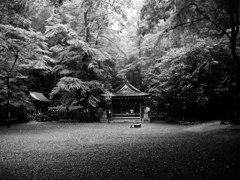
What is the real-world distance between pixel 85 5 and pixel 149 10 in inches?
152

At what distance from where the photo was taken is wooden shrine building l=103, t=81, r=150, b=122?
28.2 meters

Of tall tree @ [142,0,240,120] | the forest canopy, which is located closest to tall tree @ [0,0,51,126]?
the forest canopy

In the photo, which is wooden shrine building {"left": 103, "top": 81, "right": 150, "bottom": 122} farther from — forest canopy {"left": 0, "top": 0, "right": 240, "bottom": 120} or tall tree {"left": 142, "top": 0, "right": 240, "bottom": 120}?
tall tree {"left": 142, "top": 0, "right": 240, "bottom": 120}

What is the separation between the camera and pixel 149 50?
2445 cm

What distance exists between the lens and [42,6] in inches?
314

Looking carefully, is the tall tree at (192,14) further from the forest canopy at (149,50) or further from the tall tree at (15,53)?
the tall tree at (15,53)

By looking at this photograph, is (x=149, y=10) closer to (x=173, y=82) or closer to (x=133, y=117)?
(x=173, y=82)

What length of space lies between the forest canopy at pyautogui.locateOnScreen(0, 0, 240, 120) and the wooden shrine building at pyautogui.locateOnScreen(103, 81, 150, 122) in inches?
73.3

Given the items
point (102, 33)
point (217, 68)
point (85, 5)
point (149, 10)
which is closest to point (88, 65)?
point (102, 33)

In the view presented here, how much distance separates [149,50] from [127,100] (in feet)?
26.7

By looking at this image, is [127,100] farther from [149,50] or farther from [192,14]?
[192,14]

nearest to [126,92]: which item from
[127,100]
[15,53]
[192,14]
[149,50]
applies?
[127,100]

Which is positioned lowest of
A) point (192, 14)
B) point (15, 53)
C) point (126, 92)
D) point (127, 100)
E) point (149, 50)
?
point (127, 100)

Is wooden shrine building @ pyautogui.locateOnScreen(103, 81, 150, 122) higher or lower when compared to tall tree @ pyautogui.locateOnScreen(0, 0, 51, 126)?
lower
